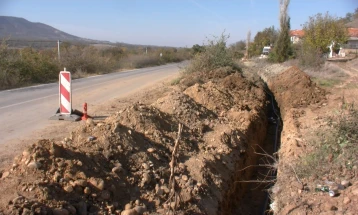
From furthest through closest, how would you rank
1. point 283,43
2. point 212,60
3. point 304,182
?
point 283,43 < point 212,60 < point 304,182

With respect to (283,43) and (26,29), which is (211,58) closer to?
(283,43)

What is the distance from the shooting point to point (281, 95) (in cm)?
1452

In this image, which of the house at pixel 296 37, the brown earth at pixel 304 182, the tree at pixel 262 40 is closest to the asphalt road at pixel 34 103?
the brown earth at pixel 304 182

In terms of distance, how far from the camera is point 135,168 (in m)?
4.89

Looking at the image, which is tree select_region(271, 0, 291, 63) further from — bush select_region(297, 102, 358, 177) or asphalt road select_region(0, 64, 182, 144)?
bush select_region(297, 102, 358, 177)

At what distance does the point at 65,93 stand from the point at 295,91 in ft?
29.2

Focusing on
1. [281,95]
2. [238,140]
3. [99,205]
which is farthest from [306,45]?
[99,205]

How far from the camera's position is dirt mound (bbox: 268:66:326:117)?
509 inches

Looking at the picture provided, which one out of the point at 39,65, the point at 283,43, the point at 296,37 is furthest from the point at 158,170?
the point at 296,37

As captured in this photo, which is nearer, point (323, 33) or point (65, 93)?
point (65, 93)

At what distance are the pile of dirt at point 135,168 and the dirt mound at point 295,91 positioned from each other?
536 centimetres

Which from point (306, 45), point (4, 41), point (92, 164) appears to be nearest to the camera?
point (92, 164)

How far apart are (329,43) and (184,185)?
27695 mm

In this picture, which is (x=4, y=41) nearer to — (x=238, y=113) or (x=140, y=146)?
(x=238, y=113)
